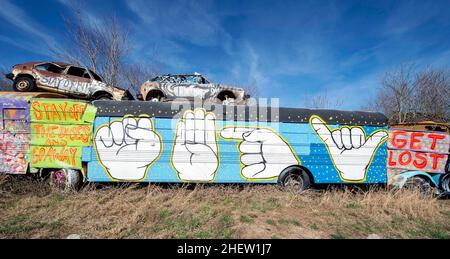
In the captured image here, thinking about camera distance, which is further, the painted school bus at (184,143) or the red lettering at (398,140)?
the red lettering at (398,140)

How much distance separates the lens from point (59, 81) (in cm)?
613

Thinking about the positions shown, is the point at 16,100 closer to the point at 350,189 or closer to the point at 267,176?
the point at 267,176

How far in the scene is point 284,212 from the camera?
3.71m

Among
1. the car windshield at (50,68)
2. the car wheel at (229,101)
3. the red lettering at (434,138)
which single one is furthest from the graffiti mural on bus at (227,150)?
the car windshield at (50,68)

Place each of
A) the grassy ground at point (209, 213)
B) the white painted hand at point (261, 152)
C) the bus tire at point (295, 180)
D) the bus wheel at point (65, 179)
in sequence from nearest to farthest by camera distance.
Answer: the grassy ground at point (209, 213), the bus wheel at point (65, 179), the white painted hand at point (261, 152), the bus tire at point (295, 180)

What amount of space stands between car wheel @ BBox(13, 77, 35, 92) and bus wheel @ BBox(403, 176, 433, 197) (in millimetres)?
12746

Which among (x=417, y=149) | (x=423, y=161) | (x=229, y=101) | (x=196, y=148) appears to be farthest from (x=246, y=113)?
(x=423, y=161)

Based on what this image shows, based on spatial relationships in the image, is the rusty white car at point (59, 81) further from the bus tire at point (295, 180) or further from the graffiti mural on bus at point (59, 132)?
the bus tire at point (295, 180)

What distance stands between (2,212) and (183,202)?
3.64 metres

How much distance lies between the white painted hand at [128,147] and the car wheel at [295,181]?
358 centimetres

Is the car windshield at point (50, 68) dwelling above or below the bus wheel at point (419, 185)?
above

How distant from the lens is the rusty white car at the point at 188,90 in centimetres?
682
